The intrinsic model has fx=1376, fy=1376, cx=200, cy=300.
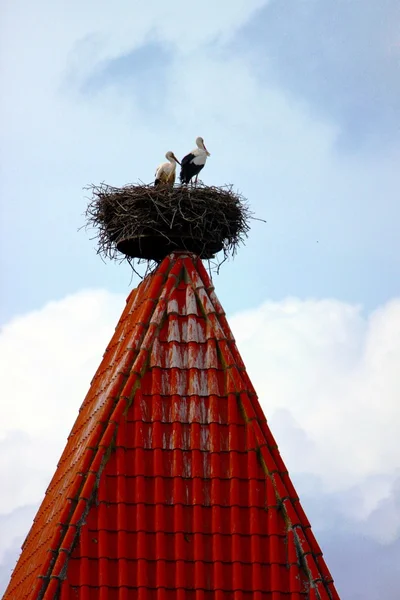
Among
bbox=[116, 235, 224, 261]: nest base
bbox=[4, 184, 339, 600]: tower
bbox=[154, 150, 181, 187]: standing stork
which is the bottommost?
bbox=[4, 184, 339, 600]: tower

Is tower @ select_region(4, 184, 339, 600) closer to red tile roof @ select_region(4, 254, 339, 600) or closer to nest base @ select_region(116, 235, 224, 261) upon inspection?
red tile roof @ select_region(4, 254, 339, 600)

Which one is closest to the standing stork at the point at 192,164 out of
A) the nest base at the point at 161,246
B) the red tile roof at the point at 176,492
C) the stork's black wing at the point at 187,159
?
the stork's black wing at the point at 187,159

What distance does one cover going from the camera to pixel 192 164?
15.8m

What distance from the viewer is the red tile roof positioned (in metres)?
11.3

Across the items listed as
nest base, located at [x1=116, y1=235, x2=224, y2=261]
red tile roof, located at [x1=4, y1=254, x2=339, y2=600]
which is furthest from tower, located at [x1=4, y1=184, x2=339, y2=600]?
nest base, located at [x1=116, y1=235, x2=224, y2=261]

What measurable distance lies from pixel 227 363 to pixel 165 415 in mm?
826

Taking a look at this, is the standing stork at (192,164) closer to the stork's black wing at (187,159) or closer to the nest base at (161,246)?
the stork's black wing at (187,159)

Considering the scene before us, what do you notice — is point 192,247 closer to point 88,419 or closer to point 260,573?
point 88,419

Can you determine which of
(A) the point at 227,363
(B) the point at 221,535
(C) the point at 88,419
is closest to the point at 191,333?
(A) the point at 227,363

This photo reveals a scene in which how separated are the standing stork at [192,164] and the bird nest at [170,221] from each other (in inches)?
54.6

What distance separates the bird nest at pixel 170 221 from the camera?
13.8m

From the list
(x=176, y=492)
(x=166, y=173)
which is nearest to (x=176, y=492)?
(x=176, y=492)

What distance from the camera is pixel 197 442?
1215 cm

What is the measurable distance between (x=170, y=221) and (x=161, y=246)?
12.8 inches
